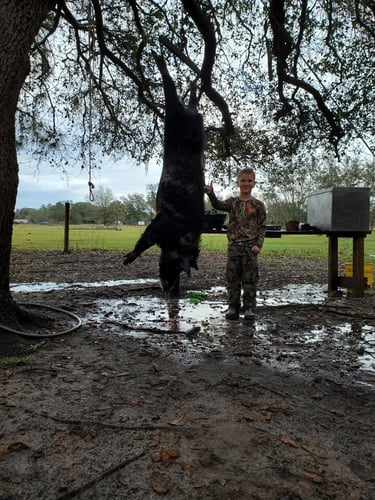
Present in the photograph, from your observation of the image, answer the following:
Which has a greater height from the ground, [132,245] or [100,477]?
[132,245]

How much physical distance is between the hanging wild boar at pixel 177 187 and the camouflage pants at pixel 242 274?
4.11 ft

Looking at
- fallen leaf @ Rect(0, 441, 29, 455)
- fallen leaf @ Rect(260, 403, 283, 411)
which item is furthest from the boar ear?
fallen leaf @ Rect(0, 441, 29, 455)

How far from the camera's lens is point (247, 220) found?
642 centimetres

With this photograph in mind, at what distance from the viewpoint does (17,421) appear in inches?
120

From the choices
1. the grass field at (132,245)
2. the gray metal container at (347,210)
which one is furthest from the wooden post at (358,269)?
the grass field at (132,245)

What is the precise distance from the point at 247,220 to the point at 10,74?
3.80 meters

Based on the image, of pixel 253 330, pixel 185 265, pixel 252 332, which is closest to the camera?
pixel 185 265

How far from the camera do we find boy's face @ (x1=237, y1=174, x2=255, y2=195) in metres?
6.30

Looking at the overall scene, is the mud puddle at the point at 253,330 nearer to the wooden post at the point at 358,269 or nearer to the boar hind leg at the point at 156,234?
the wooden post at the point at 358,269

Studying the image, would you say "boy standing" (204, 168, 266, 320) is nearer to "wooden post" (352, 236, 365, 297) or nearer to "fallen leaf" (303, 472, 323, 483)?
"wooden post" (352, 236, 365, 297)

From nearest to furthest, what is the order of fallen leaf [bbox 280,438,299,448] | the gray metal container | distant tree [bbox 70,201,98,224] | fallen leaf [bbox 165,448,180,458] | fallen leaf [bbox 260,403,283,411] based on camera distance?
fallen leaf [bbox 165,448,180,458] → fallen leaf [bbox 280,438,299,448] → fallen leaf [bbox 260,403,283,411] → the gray metal container → distant tree [bbox 70,201,98,224]

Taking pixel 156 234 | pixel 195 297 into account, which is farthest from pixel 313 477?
pixel 195 297

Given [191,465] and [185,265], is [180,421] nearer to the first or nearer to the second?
[191,465]

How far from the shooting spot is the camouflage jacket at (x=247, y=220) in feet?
21.0
